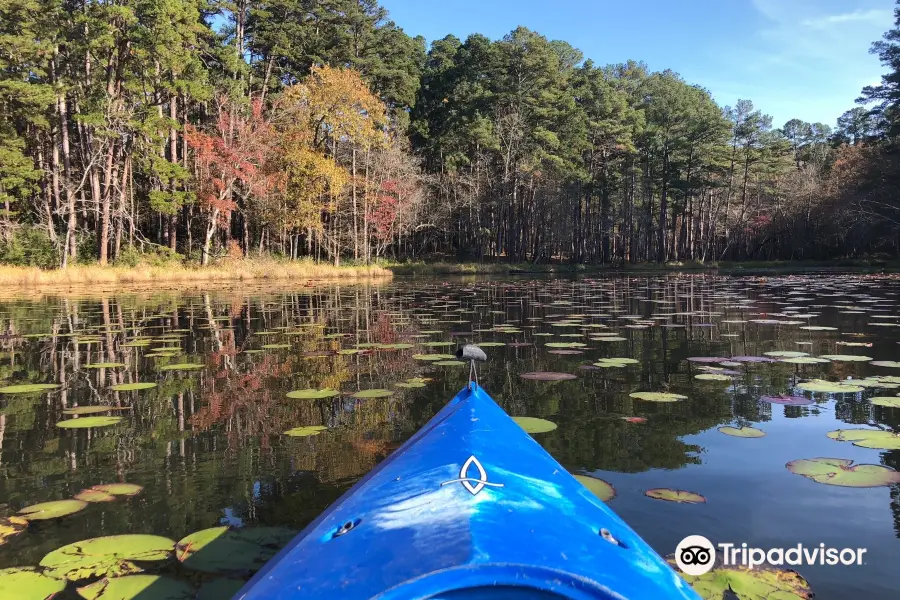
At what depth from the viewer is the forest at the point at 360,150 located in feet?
64.2

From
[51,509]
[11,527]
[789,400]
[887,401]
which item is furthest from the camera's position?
[789,400]

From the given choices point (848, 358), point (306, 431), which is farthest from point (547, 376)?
point (848, 358)

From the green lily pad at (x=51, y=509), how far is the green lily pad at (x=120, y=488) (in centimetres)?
12

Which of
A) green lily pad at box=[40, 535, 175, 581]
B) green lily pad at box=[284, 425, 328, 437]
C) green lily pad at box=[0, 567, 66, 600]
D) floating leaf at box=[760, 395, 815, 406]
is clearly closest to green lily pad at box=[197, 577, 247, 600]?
green lily pad at box=[40, 535, 175, 581]

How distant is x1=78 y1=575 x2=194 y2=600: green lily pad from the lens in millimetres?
1462

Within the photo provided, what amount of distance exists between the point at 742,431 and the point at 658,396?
2.26ft

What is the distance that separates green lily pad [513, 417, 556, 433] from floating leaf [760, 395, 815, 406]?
1.47 m

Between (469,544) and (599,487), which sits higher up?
(469,544)

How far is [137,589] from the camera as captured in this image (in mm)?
1489

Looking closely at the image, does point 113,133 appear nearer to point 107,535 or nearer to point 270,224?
point 270,224

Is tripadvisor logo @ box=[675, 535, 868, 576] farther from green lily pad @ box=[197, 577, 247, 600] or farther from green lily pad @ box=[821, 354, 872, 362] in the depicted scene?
green lily pad @ box=[821, 354, 872, 362]

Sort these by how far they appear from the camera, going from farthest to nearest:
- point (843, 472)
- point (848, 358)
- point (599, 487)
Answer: point (848, 358) → point (843, 472) → point (599, 487)

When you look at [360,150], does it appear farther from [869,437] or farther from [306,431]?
[869,437]

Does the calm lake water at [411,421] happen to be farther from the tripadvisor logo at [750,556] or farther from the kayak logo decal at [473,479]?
the kayak logo decal at [473,479]
